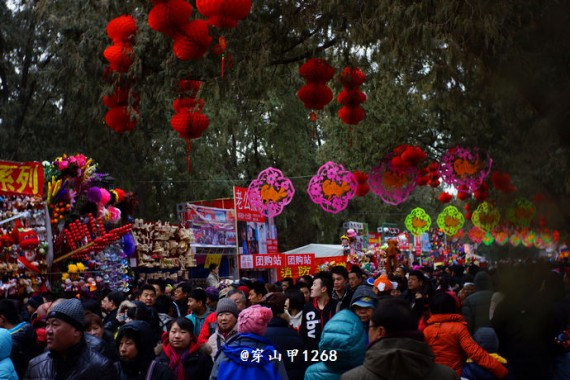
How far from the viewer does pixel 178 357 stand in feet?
15.6

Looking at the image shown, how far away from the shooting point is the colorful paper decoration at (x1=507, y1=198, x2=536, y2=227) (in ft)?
30.0

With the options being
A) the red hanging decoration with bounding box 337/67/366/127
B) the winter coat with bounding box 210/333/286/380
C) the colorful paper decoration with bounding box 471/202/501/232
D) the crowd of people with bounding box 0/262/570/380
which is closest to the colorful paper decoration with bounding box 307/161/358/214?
the colorful paper decoration with bounding box 471/202/501/232

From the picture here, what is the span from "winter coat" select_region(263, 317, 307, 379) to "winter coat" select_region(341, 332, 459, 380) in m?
2.21

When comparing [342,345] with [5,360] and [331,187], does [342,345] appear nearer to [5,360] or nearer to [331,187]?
[5,360]

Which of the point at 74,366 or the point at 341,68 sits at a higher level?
the point at 341,68

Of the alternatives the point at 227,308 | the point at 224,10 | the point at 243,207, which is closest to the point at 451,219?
the point at 243,207

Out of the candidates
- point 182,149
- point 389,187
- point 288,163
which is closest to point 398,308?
point 389,187

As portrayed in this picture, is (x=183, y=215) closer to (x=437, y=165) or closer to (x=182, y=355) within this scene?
(x=437, y=165)

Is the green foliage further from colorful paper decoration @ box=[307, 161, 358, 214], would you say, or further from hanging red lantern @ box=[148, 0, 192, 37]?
colorful paper decoration @ box=[307, 161, 358, 214]

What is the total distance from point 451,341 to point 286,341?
4.10ft

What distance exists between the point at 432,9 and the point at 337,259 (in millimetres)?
12933

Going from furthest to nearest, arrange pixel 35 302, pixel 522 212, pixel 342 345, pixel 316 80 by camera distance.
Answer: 1. pixel 522 212
2. pixel 35 302
3. pixel 316 80
4. pixel 342 345

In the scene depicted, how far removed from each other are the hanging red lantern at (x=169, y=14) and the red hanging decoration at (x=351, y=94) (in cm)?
258

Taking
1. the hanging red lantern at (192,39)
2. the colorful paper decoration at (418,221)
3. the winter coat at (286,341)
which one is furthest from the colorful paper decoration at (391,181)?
the winter coat at (286,341)
